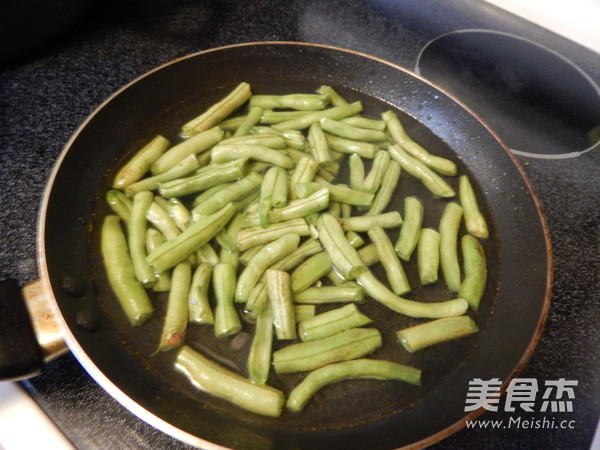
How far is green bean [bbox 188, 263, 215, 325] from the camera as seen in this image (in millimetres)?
1792

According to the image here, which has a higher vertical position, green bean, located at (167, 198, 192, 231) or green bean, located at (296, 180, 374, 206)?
green bean, located at (296, 180, 374, 206)

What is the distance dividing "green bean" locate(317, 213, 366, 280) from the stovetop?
0.71m

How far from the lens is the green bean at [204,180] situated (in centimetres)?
207

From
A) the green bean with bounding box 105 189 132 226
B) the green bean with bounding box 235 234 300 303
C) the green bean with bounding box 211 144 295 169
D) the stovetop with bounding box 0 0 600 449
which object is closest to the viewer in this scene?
the stovetop with bounding box 0 0 600 449

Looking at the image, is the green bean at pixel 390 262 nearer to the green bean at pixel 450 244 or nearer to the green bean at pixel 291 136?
the green bean at pixel 450 244

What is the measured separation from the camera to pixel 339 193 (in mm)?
2068

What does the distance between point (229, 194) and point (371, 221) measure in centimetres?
63

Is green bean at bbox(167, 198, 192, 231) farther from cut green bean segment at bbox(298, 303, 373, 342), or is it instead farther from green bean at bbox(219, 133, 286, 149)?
cut green bean segment at bbox(298, 303, 373, 342)

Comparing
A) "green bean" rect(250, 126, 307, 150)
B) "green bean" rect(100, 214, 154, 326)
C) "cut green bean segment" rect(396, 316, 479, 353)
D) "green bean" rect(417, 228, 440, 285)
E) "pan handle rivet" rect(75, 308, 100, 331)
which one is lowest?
"pan handle rivet" rect(75, 308, 100, 331)

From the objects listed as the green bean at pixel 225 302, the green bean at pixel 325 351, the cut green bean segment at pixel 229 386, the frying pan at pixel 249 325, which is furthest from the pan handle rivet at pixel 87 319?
the green bean at pixel 325 351

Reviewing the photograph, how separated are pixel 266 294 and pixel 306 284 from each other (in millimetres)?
172

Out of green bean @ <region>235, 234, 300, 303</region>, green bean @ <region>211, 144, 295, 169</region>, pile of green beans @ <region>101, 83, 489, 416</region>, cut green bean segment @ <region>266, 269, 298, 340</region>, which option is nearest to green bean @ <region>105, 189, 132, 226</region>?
pile of green beans @ <region>101, 83, 489, 416</region>

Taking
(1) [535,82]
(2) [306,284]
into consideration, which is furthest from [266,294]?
(1) [535,82]

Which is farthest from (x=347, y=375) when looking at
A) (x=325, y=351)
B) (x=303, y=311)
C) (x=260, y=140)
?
(x=260, y=140)
